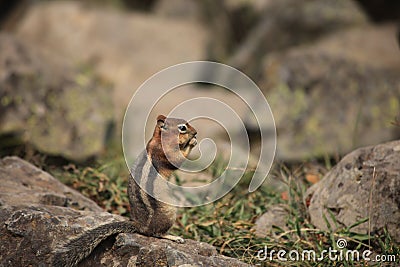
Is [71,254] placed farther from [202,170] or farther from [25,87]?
[25,87]

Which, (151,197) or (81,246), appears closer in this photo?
(81,246)

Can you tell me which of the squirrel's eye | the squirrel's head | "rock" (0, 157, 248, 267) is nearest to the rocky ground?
"rock" (0, 157, 248, 267)

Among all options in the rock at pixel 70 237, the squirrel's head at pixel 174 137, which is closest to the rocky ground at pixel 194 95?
the rock at pixel 70 237

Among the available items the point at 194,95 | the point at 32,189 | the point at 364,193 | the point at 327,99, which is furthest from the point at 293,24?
the point at 32,189

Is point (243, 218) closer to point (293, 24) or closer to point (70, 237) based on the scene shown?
point (70, 237)

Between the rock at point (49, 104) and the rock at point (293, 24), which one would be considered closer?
the rock at point (49, 104)

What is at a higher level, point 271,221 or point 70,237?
point 271,221

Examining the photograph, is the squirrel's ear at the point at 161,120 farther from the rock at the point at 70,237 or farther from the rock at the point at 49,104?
the rock at the point at 49,104
